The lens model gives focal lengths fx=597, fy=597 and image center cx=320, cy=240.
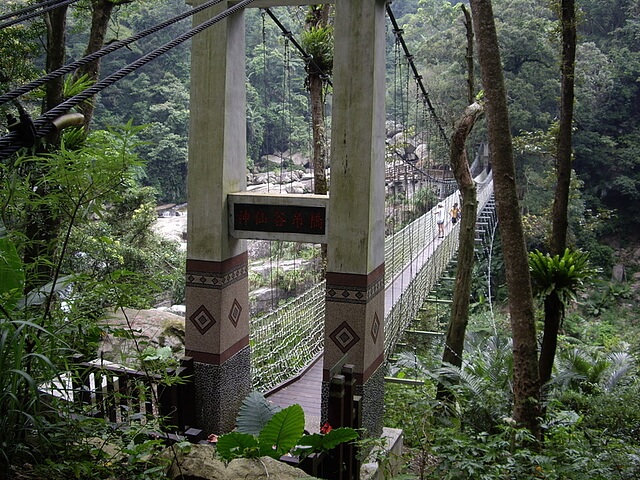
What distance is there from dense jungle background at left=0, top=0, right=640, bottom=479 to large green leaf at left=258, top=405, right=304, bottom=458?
0.71ft

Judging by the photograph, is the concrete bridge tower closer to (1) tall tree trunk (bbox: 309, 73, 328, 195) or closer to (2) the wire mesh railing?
Answer: (2) the wire mesh railing

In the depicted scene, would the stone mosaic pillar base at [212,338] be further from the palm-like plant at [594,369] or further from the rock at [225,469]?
the palm-like plant at [594,369]

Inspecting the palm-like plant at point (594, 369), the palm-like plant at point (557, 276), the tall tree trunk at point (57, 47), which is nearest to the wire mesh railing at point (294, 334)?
the palm-like plant at point (557, 276)

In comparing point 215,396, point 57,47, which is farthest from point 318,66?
point 215,396

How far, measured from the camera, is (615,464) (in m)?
2.25

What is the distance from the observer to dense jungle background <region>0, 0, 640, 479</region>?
1.15 meters

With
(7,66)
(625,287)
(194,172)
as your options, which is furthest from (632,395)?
(625,287)

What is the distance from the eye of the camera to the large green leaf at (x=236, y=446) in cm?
140

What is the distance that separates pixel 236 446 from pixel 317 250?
1117 centimetres

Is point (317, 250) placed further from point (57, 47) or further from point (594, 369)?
point (57, 47)

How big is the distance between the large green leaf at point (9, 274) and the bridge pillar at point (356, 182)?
1815 mm

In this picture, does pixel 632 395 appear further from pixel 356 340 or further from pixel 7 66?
pixel 7 66

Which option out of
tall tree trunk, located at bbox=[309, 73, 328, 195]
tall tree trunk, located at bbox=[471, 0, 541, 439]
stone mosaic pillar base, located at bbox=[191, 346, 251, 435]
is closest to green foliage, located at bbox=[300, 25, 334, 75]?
tall tree trunk, located at bbox=[309, 73, 328, 195]

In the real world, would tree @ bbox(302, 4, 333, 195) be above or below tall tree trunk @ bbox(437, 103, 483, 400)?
above
